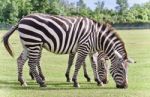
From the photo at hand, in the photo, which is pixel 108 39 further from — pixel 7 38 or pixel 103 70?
pixel 7 38

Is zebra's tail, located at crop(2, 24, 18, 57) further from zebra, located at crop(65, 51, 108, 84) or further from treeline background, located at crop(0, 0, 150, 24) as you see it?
zebra, located at crop(65, 51, 108, 84)

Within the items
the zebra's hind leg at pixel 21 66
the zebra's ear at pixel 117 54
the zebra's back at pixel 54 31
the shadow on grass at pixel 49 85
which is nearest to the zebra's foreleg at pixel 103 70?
the shadow on grass at pixel 49 85

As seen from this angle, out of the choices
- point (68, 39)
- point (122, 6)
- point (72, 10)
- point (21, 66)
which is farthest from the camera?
point (68, 39)

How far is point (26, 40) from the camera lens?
473 inches

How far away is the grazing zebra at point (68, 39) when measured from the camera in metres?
12.0

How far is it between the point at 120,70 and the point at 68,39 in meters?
1.53

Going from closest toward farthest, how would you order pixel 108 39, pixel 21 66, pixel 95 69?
pixel 21 66
pixel 108 39
pixel 95 69

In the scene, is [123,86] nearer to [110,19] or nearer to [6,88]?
[110,19]

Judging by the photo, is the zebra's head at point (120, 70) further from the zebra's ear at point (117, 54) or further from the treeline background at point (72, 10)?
the treeline background at point (72, 10)

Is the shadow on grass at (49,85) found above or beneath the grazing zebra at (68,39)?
beneath

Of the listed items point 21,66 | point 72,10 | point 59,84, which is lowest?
point 59,84

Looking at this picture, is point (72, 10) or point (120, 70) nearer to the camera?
point (72, 10)

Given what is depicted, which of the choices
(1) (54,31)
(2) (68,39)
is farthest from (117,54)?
(1) (54,31)

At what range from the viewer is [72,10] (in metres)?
11.8
